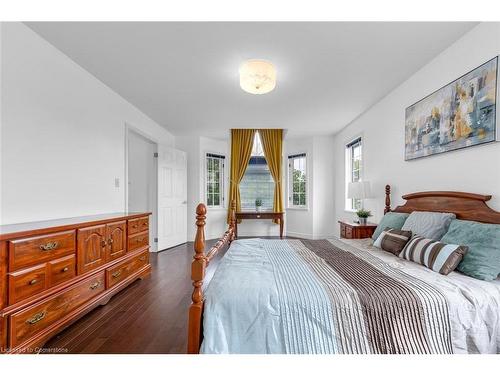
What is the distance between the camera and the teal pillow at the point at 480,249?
1480 mm

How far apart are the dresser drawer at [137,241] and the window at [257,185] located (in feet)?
9.93

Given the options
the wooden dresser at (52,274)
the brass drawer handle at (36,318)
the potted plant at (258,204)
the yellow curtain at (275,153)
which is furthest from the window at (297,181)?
the brass drawer handle at (36,318)

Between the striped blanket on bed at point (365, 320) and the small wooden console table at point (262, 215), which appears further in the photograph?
the small wooden console table at point (262, 215)

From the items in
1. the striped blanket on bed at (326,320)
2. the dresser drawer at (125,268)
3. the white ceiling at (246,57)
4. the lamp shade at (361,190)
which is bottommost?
the dresser drawer at (125,268)

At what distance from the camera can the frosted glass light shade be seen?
231 cm

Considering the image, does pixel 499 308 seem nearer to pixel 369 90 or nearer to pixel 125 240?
pixel 369 90

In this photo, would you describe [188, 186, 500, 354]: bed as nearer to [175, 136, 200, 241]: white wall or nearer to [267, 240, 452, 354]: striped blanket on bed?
[267, 240, 452, 354]: striped blanket on bed

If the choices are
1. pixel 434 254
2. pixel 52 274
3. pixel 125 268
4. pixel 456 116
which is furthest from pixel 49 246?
pixel 456 116

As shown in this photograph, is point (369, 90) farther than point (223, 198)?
No

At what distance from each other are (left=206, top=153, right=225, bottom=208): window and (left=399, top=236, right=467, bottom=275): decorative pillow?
14.5 feet

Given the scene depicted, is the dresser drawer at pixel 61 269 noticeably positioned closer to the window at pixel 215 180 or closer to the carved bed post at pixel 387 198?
the carved bed post at pixel 387 198

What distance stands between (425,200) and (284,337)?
84.3 inches
